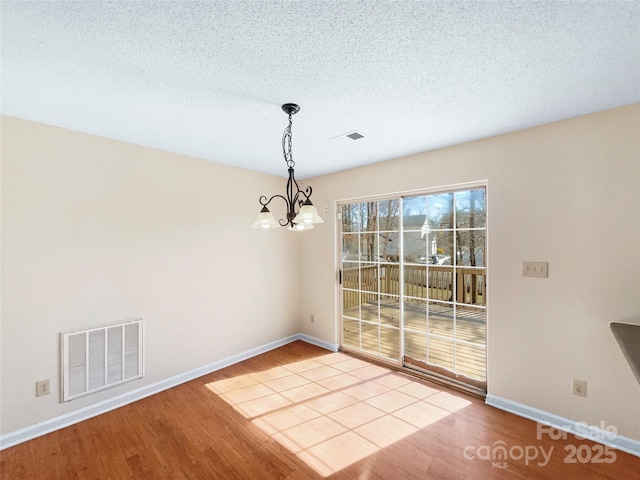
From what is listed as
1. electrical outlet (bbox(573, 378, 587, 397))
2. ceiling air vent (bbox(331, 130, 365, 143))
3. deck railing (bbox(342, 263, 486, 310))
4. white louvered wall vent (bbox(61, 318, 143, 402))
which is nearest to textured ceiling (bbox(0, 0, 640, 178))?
ceiling air vent (bbox(331, 130, 365, 143))

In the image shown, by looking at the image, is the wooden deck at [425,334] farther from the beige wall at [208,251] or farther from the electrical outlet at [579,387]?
the electrical outlet at [579,387]

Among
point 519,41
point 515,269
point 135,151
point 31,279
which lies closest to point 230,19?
point 519,41

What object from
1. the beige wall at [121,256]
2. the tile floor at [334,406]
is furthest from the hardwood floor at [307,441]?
the beige wall at [121,256]

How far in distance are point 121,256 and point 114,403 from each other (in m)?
1.37

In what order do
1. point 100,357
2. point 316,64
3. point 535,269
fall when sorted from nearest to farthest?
1. point 316,64
2. point 535,269
3. point 100,357

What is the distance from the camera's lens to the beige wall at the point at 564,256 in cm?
202

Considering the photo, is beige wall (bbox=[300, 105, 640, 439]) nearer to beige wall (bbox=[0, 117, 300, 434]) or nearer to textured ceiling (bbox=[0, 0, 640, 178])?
textured ceiling (bbox=[0, 0, 640, 178])

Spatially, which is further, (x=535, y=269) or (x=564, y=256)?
(x=535, y=269)

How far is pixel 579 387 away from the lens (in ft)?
7.19

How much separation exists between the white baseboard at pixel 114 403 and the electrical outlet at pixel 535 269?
2.50 meters

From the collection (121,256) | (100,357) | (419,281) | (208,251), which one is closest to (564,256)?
(419,281)

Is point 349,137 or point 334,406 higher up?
point 349,137

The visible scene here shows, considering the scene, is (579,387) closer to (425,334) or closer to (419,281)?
(425,334)

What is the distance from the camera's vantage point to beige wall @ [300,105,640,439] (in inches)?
79.7
